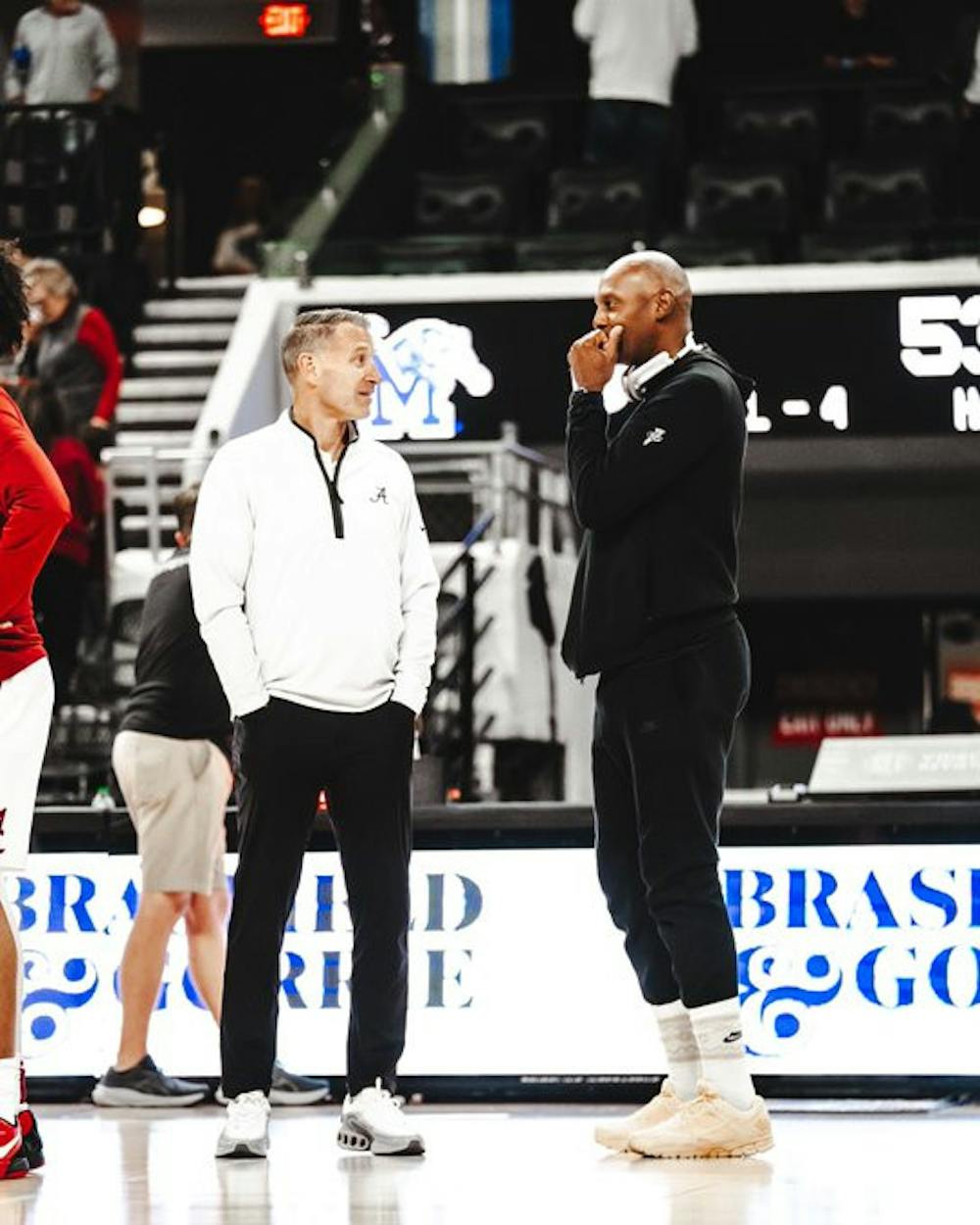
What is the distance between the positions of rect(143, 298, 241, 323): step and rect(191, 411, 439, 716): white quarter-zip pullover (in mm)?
11313

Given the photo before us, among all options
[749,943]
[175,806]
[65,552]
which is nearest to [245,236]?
[65,552]

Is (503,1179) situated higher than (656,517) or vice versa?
(656,517)

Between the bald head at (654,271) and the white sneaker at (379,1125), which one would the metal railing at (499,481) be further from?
the white sneaker at (379,1125)

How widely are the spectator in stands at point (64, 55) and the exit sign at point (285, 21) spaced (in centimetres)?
619

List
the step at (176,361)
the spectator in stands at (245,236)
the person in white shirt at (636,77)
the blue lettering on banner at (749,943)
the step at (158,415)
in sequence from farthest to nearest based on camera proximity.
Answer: the spectator in stands at (245,236), the step at (176,361), the step at (158,415), the person in white shirt at (636,77), the blue lettering on banner at (749,943)

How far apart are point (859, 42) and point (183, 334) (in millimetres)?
4885

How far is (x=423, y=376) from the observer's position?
15.1m

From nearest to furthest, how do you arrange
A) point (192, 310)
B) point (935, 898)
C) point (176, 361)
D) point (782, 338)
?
point (935, 898), point (782, 338), point (176, 361), point (192, 310)

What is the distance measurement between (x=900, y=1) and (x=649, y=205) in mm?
6505

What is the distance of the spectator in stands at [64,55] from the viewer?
17094 mm

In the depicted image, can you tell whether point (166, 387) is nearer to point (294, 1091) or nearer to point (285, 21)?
point (285, 21)

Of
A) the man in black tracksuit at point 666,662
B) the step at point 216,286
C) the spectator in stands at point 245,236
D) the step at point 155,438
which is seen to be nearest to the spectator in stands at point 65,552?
the step at point 155,438

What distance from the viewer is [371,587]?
6.56 m

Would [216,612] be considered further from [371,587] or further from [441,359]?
[441,359]
